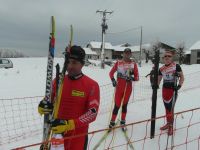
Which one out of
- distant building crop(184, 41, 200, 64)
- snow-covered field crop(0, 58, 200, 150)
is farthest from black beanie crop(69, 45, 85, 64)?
distant building crop(184, 41, 200, 64)

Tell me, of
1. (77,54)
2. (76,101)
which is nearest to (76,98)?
(76,101)

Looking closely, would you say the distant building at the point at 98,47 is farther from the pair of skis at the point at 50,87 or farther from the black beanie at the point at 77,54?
the black beanie at the point at 77,54

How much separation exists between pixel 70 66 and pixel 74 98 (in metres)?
0.35

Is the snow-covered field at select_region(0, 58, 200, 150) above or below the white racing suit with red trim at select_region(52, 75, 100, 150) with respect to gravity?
below

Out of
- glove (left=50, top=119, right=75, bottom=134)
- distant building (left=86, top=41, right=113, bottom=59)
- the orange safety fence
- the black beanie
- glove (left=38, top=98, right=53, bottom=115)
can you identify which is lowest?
the orange safety fence

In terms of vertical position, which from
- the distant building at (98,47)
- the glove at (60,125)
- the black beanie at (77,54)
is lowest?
the glove at (60,125)

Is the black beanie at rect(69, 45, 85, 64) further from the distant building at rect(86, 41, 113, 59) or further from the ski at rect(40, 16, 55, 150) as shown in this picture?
the distant building at rect(86, 41, 113, 59)

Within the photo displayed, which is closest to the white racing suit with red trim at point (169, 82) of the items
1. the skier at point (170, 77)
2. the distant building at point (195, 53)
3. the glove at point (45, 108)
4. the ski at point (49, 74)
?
the skier at point (170, 77)

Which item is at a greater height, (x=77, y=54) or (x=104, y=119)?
(x=77, y=54)

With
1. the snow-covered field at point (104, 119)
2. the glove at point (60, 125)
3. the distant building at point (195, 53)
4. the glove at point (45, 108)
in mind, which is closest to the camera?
the glove at point (60, 125)

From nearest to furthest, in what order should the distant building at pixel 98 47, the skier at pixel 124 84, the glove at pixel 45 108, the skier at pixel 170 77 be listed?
the glove at pixel 45 108, the skier at pixel 170 77, the skier at pixel 124 84, the distant building at pixel 98 47

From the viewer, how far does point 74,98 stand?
11.3 feet

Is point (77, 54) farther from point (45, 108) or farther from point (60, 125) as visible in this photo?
point (60, 125)

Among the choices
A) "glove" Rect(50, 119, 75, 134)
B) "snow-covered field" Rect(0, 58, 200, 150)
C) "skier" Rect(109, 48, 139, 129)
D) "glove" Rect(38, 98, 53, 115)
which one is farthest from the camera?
"skier" Rect(109, 48, 139, 129)
